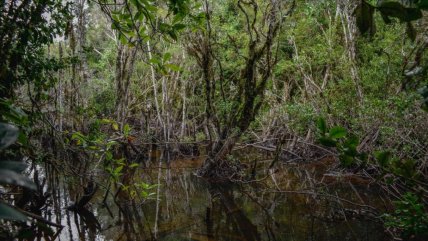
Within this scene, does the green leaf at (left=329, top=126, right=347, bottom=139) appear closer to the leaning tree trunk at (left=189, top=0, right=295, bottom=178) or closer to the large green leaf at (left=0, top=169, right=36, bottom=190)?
the large green leaf at (left=0, top=169, right=36, bottom=190)

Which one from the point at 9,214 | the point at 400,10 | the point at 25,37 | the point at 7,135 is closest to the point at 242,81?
the point at 25,37

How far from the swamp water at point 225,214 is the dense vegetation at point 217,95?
13.6 inches

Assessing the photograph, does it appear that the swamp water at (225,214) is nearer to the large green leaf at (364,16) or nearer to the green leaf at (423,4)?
the large green leaf at (364,16)

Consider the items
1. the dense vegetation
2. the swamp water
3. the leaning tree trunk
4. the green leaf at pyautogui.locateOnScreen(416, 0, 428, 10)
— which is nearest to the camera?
the green leaf at pyautogui.locateOnScreen(416, 0, 428, 10)

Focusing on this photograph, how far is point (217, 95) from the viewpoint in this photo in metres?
8.66

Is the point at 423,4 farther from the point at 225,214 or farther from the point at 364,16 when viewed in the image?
the point at 225,214

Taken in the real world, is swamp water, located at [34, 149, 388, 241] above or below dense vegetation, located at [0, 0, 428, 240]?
below

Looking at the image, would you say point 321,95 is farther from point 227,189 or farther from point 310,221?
point 310,221

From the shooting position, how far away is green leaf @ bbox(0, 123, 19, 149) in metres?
0.76

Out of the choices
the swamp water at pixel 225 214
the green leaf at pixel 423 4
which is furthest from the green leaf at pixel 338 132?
the swamp water at pixel 225 214

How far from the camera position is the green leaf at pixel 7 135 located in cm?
76

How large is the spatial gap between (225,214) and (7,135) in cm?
463

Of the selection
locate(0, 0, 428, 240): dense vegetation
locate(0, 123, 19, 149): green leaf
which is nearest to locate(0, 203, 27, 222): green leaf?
locate(0, 0, 428, 240): dense vegetation

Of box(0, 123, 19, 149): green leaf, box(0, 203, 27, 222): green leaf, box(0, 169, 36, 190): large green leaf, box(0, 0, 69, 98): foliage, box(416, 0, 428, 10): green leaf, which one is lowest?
box(0, 203, 27, 222): green leaf
